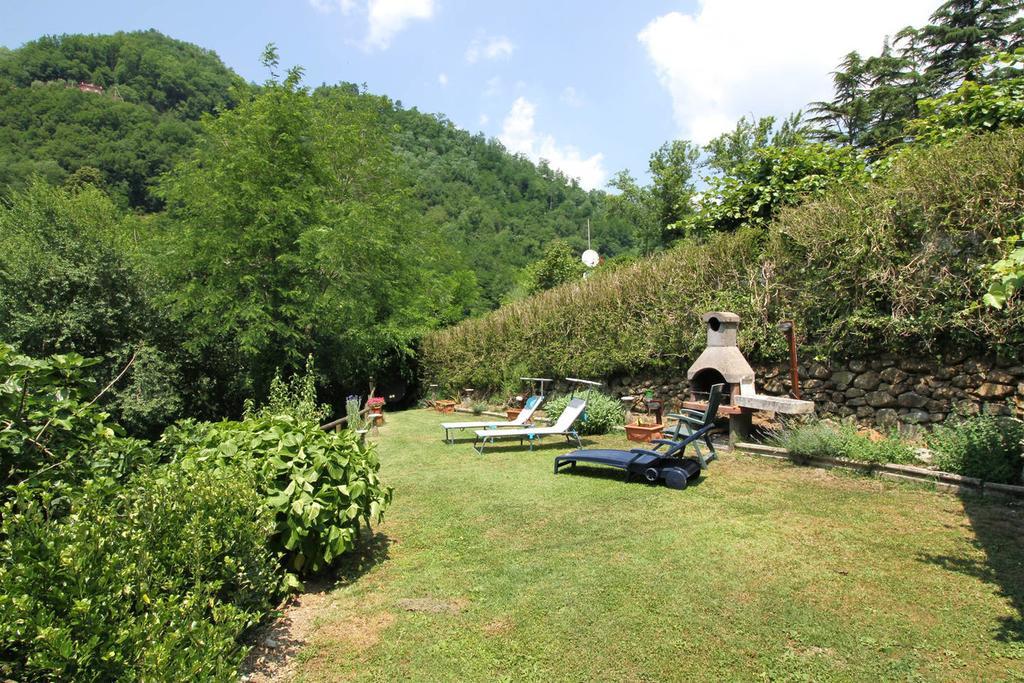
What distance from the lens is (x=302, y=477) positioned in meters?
3.68

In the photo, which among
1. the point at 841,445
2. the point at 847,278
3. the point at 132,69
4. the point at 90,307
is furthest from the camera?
the point at 132,69

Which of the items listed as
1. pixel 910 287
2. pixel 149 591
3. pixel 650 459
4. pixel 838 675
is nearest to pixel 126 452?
pixel 149 591

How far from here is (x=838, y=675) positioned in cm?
262

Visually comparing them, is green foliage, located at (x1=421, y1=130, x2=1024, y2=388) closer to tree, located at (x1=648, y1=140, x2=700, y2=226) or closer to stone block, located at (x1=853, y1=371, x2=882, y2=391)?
stone block, located at (x1=853, y1=371, x2=882, y2=391)

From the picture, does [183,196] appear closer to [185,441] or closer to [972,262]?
[185,441]

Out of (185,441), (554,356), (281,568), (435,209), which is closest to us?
(281,568)

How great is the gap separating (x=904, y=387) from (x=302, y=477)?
7281mm

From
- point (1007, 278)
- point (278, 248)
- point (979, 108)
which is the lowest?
point (1007, 278)

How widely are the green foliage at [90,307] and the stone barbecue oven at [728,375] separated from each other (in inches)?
508

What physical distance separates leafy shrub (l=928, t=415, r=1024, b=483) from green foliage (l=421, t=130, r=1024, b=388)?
1277 millimetres

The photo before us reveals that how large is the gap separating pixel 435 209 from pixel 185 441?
49557mm

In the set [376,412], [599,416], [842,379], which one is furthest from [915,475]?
[376,412]

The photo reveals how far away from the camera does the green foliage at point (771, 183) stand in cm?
990

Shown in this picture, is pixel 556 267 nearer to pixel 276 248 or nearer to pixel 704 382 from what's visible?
pixel 276 248
